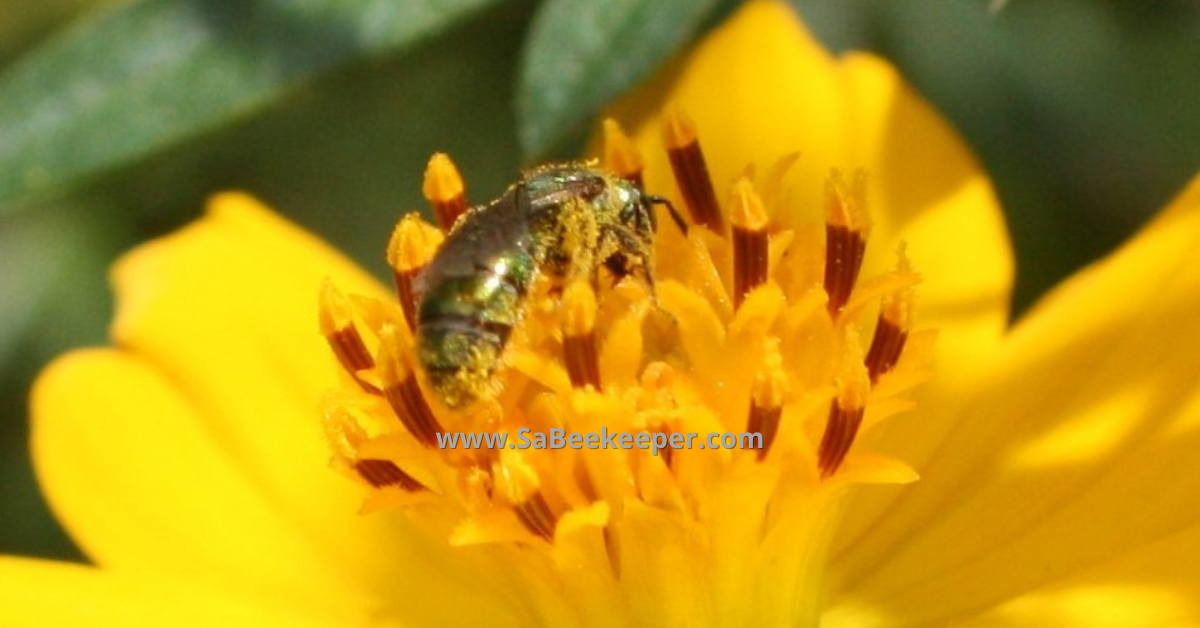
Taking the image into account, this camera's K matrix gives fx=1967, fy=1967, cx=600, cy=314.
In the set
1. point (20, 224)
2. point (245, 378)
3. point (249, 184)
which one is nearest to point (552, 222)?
point (245, 378)

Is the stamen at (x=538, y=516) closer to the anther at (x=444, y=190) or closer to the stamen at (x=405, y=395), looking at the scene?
the stamen at (x=405, y=395)

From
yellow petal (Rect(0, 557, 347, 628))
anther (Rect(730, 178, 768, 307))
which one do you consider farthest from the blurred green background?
yellow petal (Rect(0, 557, 347, 628))

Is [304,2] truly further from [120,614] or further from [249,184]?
[249,184]

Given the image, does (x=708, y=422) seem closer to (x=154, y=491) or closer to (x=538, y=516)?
(x=538, y=516)

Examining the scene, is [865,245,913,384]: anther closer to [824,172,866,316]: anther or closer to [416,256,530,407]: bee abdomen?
[824,172,866,316]: anther

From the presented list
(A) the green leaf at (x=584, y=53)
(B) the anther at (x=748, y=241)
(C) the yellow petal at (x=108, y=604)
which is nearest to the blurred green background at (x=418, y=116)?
(A) the green leaf at (x=584, y=53)
